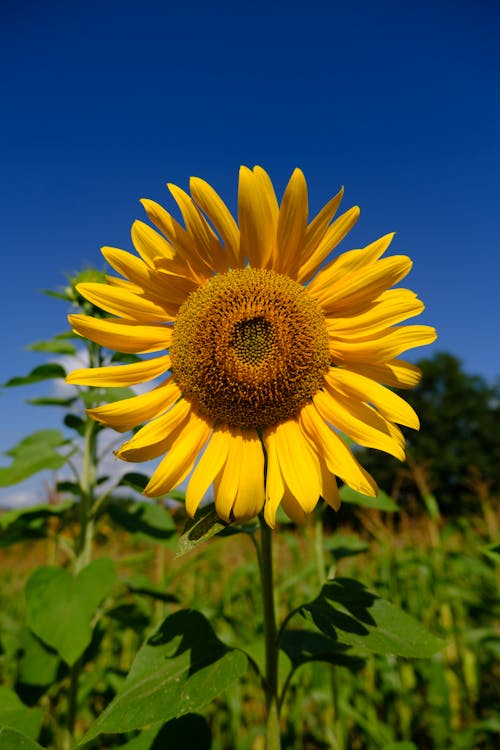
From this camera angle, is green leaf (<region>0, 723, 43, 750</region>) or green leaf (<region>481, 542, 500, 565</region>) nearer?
green leaf (<region>0, 723, 43, 750</region>)

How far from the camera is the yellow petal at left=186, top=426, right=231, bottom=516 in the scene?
1.38 metres

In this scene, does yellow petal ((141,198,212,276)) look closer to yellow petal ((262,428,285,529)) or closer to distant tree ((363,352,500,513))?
yellow petal ((262,428,285,529))

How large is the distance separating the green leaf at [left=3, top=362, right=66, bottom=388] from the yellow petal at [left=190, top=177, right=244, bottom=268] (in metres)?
1.22

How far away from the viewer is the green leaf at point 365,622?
4.24 feet

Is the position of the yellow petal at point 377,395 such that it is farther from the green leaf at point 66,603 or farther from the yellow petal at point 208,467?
the green leaf at point 66,603

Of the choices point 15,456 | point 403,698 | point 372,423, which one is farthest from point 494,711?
point 15,456

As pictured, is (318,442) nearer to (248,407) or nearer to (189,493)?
(248,407)

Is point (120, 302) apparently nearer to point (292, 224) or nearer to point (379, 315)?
point (292, 224)

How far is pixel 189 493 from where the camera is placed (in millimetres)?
1383

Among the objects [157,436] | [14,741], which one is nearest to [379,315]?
[157,436]

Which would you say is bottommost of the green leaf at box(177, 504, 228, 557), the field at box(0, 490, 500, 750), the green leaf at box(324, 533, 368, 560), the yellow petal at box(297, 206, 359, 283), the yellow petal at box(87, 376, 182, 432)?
the field at box(0, 490, 500, 750)

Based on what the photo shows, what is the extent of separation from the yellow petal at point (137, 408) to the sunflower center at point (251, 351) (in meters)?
0.05

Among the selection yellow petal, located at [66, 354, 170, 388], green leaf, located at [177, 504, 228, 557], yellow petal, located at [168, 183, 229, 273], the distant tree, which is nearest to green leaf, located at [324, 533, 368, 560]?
green leaf, located at [177, 504, 228, 557]

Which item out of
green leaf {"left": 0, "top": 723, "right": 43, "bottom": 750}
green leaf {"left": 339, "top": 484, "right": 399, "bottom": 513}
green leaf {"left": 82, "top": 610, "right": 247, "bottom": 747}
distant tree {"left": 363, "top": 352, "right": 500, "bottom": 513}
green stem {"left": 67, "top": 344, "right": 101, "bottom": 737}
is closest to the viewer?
green leaf {"left": 0, "top": 723, "right": 43, "bottom": 750}
